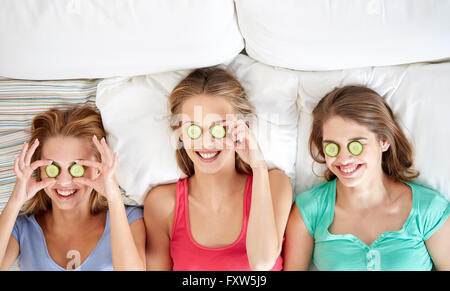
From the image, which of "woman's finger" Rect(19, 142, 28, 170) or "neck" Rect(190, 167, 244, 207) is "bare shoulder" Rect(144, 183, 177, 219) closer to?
"neck" Rect(190, 167, 244, 207)

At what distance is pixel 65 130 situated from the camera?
1.55 metres

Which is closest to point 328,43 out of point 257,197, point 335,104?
point 335,104

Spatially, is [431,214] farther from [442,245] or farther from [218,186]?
[218,186]

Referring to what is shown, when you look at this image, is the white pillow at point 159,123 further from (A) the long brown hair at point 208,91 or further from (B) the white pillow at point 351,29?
(B) the white pillow at point 351,29

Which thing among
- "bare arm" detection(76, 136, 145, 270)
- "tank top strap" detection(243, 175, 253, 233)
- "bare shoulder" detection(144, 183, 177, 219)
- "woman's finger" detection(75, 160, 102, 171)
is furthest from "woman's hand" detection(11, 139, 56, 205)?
"tank top strap" detection(243, 175, 253, 233)

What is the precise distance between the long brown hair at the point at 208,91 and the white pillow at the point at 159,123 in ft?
0.12

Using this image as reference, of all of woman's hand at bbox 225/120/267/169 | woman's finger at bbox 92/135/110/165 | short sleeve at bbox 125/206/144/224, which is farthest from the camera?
short sleeve at bbox 125/206/144/224

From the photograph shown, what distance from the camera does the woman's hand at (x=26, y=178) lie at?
4.83 feet

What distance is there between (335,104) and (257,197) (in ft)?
1.40

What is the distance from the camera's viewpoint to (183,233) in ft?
5.16

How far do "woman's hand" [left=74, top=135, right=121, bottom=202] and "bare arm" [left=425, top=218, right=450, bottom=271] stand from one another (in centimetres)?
110

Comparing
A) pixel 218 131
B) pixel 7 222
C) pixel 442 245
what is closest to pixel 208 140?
pixel 218 131

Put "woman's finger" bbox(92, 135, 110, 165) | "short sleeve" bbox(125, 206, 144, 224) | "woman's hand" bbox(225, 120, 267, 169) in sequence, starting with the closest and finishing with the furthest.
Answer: "woman's hand" bbox(225, 120, 267, 169), "woman's finger" bbox(92, 135, 110, 165), "short sleeve" bbox(125, 206, 144, 224)

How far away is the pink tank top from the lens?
1.51 meters
